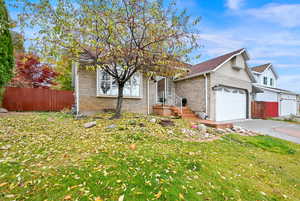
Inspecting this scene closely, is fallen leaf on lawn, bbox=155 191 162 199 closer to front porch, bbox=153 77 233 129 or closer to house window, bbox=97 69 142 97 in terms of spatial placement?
front porch, bbox=153 77 233 129

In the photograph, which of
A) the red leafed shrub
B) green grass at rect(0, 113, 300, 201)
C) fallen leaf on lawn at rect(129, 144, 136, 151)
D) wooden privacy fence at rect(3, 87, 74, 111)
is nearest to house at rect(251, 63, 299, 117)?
green grass at rect(0, 113, 300, 201)

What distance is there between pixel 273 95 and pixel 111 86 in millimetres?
18593

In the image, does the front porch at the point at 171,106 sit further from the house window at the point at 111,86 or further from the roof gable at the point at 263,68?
the roof gable at the point at 263,68

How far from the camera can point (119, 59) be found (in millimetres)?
5844

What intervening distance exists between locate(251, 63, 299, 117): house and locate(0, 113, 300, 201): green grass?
44.7ft

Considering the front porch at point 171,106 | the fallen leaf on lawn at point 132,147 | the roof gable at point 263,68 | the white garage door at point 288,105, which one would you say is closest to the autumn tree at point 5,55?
the fallen leaf on lawn at point 132,147

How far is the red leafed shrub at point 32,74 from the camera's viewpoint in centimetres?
1277

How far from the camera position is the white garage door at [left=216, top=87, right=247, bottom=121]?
9.93m

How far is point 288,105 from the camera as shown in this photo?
17.5 metres

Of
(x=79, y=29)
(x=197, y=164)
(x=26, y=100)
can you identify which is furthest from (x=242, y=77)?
(x=26, y=100)

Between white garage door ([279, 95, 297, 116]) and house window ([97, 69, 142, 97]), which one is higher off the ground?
house window ([97, 69, 142, 97])

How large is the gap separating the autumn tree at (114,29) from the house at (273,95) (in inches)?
511

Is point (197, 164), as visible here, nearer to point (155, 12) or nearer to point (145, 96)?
point (155, 12)

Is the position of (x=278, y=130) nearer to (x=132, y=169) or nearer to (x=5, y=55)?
(x=132, y=169)
